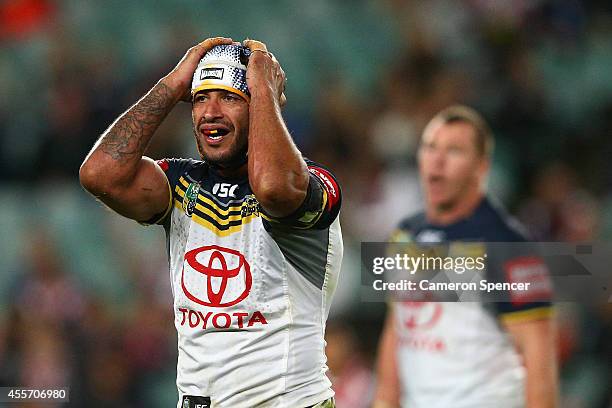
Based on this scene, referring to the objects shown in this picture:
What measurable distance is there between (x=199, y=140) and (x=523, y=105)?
16.9 ft

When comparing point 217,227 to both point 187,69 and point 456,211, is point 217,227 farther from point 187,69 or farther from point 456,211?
point 456,211

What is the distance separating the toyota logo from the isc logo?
0.19m

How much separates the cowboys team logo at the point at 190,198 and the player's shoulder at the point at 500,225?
2.85m

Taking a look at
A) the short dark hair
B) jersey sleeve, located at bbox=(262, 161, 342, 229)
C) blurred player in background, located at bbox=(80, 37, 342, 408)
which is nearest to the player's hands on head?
blurred player in background, located at bbox=(80, 37, 342, 408)

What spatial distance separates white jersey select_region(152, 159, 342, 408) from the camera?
3379mm

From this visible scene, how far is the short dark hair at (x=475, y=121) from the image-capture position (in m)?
6.75

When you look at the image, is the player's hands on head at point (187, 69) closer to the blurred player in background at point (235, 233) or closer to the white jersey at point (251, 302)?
the blurred player in background at point (235, 233)

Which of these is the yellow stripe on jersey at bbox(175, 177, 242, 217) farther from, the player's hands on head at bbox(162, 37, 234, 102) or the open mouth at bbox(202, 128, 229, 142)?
the player's hands on head at bbox(162, 37, 234, 102)

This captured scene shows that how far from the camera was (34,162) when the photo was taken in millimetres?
8328

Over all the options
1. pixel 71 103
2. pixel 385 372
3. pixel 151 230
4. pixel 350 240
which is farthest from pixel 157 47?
pixel 385 372

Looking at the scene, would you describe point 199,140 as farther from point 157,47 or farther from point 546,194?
point 157,47

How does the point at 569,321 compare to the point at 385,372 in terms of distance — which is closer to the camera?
the point at 385,372

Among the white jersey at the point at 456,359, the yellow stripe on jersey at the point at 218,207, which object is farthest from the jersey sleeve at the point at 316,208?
the white jersey at the point at 456,359

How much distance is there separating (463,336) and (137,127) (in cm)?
287
